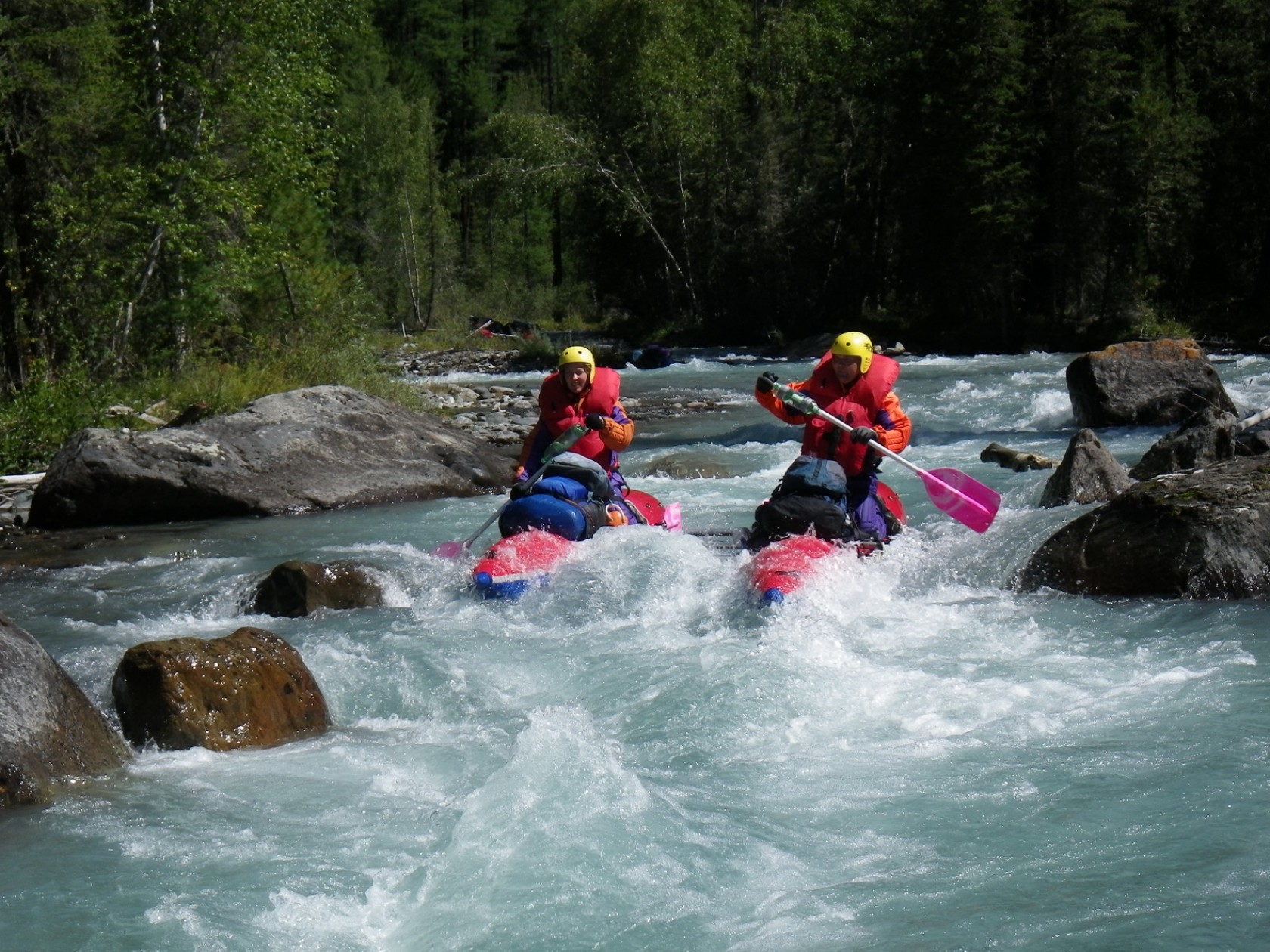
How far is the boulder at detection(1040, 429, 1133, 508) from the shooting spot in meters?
8.74

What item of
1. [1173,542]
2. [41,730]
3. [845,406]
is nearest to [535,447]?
[845,406]

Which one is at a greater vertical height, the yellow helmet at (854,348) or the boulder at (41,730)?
the yellow helmet at (854,348)

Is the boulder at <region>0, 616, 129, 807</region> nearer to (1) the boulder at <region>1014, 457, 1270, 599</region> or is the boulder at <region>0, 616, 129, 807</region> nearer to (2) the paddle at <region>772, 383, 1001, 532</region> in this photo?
(2) the paddle at <region>772, 383, 1001, 532</region>

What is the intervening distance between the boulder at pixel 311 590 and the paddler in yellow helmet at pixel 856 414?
97.8 inches

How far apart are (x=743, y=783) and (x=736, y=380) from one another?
18.2 meters

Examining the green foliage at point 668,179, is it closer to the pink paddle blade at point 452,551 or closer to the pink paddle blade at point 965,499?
the pink paddle blade at point 452,551

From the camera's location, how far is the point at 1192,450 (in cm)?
870

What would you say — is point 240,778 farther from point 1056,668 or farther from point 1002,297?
point 1002,297

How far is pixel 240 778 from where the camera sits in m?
4.79

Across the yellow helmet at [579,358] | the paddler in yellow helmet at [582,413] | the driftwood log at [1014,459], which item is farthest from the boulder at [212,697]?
the driftwood log at [1014,459]

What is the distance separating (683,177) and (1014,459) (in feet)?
71.8

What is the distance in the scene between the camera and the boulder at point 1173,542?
657 cm

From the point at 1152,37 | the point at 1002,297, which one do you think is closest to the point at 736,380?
the point at 1002,297

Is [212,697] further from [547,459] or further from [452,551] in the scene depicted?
[547,459]
